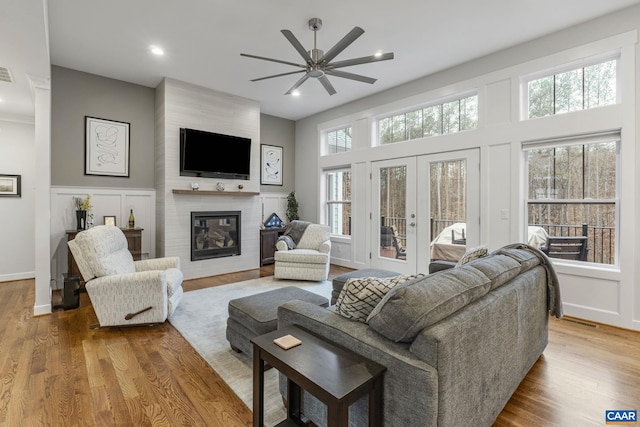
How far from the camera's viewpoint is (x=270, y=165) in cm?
674

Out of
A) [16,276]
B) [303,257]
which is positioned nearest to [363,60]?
[303,257]

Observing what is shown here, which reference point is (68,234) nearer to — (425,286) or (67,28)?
(67,28)

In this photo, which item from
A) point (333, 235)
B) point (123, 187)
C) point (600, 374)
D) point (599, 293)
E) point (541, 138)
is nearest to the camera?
point (600, 374)

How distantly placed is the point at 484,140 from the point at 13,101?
6596 mm

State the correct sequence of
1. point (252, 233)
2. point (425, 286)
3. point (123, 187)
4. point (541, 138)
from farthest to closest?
point (252, 233) → point (123, 187) → point (541, 138) → point (425, 286)

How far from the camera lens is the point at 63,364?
241 cm

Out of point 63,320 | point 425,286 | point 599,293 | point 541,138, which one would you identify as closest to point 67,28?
point 63,320

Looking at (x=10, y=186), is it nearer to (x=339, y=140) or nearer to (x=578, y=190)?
(x=339, y=140)

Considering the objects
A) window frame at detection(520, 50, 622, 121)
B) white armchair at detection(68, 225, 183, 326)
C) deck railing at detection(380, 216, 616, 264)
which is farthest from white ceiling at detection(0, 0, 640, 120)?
deck railing at detection(380, 216, 616, 264)

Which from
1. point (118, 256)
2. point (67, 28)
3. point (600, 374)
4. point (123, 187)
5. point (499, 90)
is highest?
point (67, 28)

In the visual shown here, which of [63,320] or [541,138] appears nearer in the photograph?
[63,320]

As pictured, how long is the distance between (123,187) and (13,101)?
179cm

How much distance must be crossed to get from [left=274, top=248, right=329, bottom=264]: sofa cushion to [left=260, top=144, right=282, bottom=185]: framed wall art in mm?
2230

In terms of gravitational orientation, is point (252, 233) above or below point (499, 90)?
below
